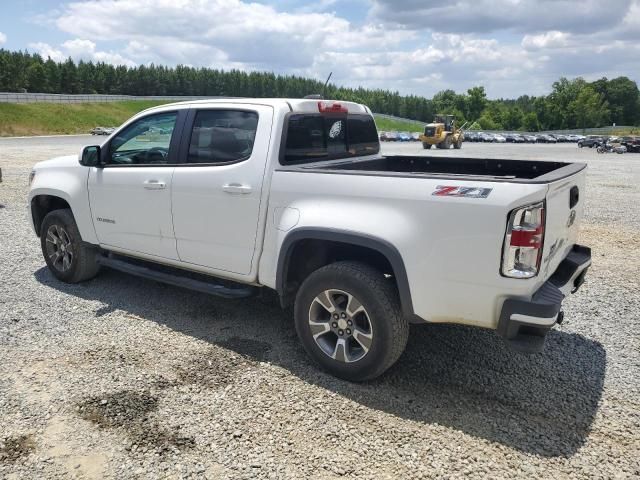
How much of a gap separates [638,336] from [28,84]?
4200 inches

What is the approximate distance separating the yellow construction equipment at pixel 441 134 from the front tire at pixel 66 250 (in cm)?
3523

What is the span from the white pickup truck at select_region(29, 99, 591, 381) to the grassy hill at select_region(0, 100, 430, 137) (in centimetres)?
6275

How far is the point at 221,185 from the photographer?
164 inches

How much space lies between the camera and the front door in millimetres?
4629

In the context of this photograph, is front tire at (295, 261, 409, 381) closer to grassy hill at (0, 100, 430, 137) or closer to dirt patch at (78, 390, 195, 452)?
dirt patch at (78, 390, 195, 452)

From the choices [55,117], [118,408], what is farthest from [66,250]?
[55,117]

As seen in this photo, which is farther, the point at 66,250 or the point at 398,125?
the point at 398,125

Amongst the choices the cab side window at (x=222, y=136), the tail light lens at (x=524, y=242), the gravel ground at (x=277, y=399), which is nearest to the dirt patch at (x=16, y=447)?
the gravel ground at (x=277, y=399)

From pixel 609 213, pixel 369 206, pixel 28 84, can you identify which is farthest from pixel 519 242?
pixel 28 84

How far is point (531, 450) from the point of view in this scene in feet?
9.98

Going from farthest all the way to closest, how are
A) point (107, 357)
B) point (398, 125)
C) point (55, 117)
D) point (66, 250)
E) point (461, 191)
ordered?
point (398, 125), point (55, 117), point (66, 250), point (107, 357), point (461, 191)

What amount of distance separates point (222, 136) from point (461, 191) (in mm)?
2152

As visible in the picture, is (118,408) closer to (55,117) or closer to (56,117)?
(55,117)

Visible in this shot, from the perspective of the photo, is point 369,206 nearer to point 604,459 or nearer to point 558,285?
point 558,285
